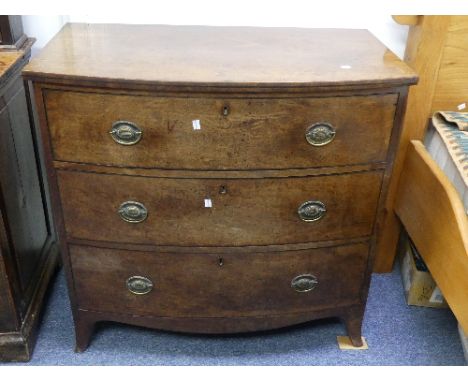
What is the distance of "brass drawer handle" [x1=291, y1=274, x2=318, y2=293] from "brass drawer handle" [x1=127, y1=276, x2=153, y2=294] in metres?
0.39

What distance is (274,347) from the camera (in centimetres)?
157

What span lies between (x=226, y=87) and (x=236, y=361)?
0.87m

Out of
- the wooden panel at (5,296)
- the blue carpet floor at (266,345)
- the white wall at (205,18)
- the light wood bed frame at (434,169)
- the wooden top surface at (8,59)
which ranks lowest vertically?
the blue carpet floor at (266,345)

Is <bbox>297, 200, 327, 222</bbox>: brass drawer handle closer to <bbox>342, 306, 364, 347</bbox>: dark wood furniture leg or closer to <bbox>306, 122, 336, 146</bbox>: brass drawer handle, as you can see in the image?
<bbox>306, 122, 336, 146</bbox>: brass drawer handle

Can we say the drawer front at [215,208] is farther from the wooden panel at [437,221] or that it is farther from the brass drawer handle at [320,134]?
the wooden panel at [437,221]

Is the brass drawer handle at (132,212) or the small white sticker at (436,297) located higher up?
the brass drawer handle at (132,212)

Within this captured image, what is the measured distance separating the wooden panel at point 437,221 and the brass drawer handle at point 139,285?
2.62ft

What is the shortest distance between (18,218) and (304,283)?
2.76 feet

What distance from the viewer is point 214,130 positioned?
1.12 metres

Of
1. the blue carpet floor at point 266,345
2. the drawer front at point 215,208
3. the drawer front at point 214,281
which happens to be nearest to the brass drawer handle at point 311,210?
the drawer front at point 215,208

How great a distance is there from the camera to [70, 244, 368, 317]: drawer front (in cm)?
132

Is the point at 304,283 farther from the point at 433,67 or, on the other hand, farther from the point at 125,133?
the point at 433,67

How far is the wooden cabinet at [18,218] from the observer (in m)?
1.34

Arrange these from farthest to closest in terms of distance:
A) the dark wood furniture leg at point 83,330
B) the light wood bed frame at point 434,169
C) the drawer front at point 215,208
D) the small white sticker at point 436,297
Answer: the small white sticker at point 436,297 → the dark wood furniture leg at point 83,330 → the light wood bed frame at point 434,169 → the drawer front at point 215,208
